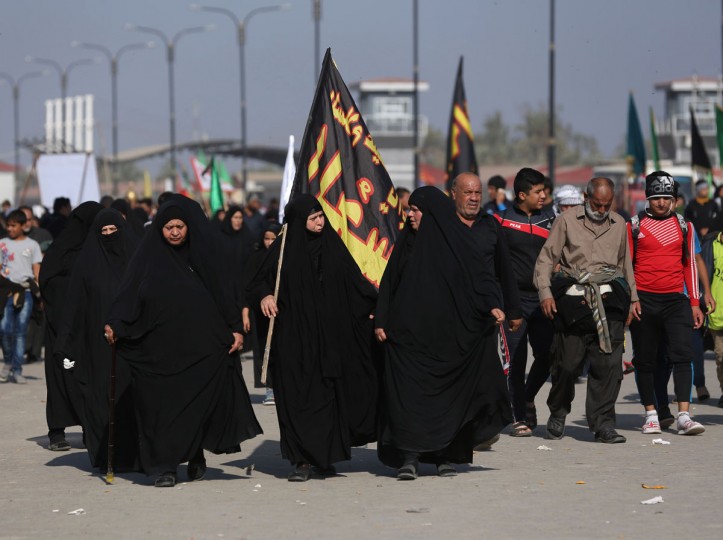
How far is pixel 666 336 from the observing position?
33.2 feet

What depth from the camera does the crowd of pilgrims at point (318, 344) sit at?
8203mm

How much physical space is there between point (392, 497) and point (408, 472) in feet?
1.75

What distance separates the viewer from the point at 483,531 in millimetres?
6676

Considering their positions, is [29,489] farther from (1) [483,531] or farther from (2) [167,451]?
(1) [483,531]

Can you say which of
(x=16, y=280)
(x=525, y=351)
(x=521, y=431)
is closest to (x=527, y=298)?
(x=525, y=351)

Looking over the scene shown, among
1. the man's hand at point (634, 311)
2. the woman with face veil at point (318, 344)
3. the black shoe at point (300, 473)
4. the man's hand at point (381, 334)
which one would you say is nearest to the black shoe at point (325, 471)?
the woman with face veil at point (318, 344)

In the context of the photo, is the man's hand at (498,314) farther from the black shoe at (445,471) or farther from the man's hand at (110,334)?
the man's hand at (110,334)

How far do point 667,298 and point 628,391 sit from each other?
3.10m

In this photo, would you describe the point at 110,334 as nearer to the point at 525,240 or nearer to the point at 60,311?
the point at 60,311

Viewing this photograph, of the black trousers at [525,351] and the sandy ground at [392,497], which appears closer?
the sandy ground at [392,497]

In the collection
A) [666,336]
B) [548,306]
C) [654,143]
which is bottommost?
[666,336]

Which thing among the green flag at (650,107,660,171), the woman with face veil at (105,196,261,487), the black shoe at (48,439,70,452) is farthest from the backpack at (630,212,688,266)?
the green flag at (650,107,660,171)

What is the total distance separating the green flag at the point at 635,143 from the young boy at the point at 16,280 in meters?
15.7

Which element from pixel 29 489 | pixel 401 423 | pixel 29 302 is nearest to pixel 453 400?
pixel 401 423
